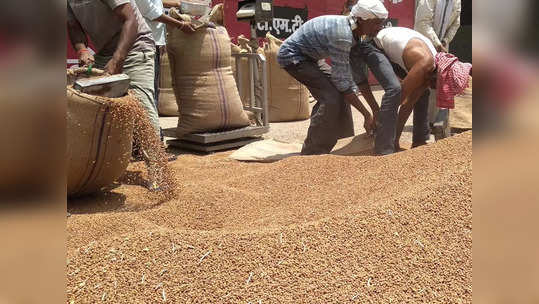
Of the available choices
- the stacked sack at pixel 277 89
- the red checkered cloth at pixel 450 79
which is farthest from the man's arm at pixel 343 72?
the stacked sack at pixel 277 89

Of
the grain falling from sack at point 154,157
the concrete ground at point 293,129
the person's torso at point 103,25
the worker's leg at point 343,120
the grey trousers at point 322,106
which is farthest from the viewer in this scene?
the concrete ground at point 293,129

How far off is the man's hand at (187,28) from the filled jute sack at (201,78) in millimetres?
50

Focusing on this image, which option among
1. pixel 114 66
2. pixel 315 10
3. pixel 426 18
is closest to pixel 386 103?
pixel 426 18

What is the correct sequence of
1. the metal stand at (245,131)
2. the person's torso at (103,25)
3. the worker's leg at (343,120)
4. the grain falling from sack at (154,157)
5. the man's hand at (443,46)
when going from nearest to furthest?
the grain falling from sack at (154,157), the person's torso at (103,25), the worker's leg at (343,120), the metal stand at (245,131), the man's hand at (443,46)

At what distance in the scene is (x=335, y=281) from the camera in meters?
1.54

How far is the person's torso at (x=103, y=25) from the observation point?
3461 millimetres

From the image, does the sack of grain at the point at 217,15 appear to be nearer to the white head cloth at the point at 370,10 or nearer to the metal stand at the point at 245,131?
the metal stand at the point at 245,131

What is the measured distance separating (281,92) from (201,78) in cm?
192

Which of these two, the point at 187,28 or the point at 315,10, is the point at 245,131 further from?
the point at 315,10

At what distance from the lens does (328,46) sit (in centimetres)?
388
